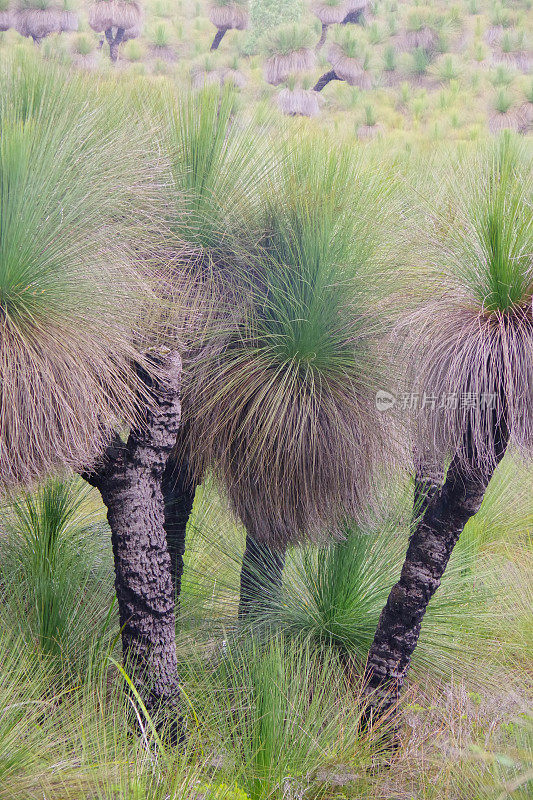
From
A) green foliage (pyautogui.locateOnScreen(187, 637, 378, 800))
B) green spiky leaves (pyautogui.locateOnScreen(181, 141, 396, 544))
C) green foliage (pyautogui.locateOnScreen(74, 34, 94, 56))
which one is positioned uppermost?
green foliage (pyautogui.locateOnScreen(74, 34, 94, 56))

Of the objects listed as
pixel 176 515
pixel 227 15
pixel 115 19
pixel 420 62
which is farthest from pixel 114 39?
pixel 176 515

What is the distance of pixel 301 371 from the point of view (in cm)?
279

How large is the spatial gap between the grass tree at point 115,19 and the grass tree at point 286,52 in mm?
4396

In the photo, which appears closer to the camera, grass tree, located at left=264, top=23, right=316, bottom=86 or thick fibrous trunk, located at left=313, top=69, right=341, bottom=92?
grass tree, located at left=264, top=23, right=316, bottom=86

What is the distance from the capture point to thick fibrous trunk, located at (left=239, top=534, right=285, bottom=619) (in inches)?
140

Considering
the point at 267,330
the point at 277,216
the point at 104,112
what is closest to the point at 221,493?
the point at 267,330

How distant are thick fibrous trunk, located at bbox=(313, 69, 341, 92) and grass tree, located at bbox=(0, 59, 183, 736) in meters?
19.1

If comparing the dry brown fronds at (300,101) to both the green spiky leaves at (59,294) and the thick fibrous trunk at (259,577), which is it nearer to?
the thick fibrous trunk at (259,577)

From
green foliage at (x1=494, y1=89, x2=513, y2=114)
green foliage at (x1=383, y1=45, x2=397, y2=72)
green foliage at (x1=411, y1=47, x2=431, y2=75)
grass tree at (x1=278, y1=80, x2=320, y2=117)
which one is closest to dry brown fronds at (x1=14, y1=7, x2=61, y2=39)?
grass tree at (x1=278, y1=80, x2=320, y2=117)

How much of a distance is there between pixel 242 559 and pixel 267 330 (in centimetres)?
162

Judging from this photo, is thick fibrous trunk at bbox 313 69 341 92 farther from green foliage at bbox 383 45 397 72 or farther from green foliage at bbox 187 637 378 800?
green foliage at bbox 187 637 378 800

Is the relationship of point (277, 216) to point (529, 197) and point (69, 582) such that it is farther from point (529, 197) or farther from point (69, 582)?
point (69, 582)

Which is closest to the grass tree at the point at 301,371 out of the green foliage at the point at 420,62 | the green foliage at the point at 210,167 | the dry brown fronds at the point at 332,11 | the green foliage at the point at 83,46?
the green foliage at the point at 210,167

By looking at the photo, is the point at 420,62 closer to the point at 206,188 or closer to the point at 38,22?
the point at 38,22
